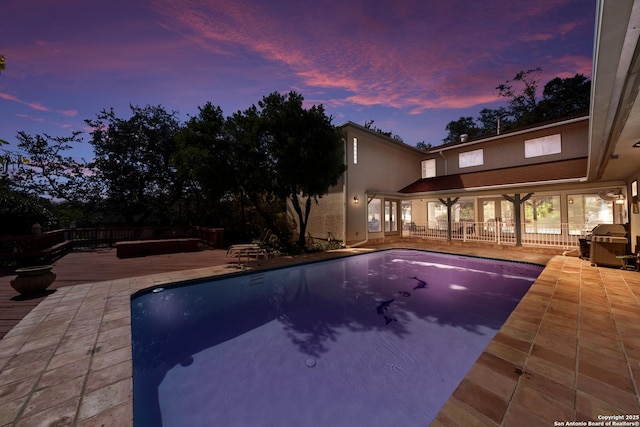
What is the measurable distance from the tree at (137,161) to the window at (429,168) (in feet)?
61.4

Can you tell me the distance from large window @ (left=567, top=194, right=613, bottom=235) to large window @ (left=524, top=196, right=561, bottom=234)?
21.2 inches

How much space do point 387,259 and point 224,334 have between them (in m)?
8.10

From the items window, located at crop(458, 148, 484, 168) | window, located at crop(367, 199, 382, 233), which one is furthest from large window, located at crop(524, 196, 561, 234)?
window, located at crop(367, 199, 382, 233)

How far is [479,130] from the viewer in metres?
34.4

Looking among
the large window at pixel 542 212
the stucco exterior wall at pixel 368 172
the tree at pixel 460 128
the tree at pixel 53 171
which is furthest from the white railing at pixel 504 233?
the tree at pixel 460 128

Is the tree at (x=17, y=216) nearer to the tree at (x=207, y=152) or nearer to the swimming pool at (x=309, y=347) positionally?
the tree at (x=207, y=152)

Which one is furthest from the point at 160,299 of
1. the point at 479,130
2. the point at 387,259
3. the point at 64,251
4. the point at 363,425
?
the point at 479,130

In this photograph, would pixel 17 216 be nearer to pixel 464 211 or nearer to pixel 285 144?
pixel 285 144

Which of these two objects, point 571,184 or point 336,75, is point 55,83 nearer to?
point 336,75

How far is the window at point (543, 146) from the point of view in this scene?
12689mm

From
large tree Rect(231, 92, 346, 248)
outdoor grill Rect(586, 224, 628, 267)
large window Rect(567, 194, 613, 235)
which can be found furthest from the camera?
large window Rect(567, 194, 613, 235)

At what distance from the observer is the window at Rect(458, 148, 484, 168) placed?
15094 millimetres

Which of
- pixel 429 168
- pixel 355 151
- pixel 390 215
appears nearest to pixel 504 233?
pixel 390 215

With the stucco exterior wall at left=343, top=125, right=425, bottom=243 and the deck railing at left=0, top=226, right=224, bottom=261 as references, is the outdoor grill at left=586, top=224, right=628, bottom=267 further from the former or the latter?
the deck railing at left=0, top=226, right=224, bottom=261
